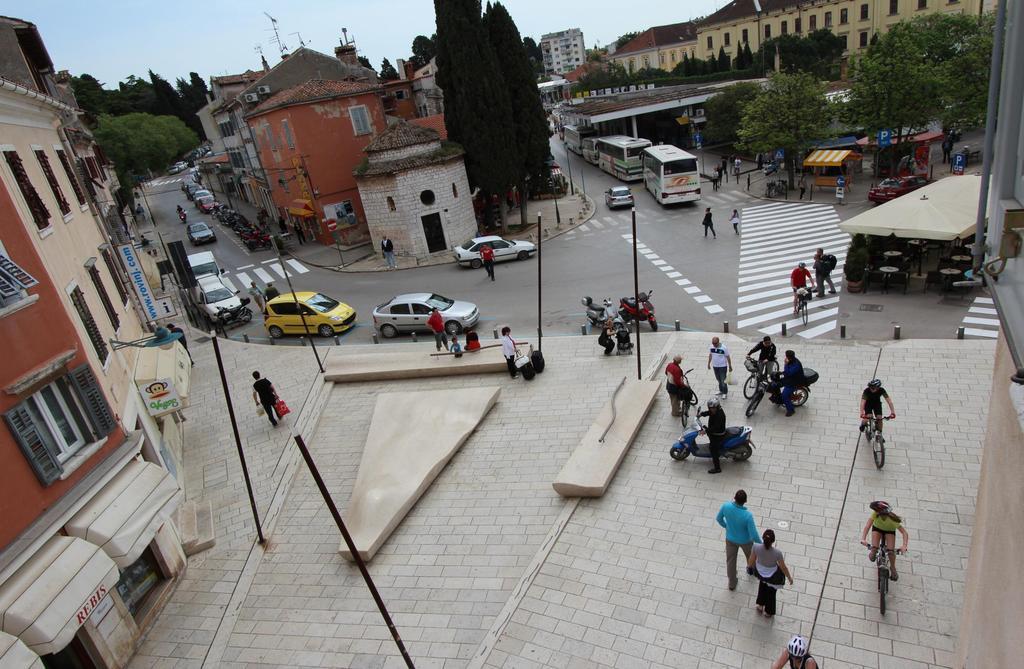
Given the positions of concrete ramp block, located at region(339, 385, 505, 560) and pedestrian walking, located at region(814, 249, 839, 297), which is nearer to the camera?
concrete ramp block, located at region(339, 385, 505, 560)

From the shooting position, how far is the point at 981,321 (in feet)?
50.1

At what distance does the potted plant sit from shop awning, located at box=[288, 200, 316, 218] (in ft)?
92.7

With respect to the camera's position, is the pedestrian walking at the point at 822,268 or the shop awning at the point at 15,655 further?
the pedestrian walking at the point at 822,268

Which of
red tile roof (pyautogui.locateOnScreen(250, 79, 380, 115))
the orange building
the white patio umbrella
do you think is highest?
red tile roof (pyautogui.locateOnScreen(250, 79, 380, 115))

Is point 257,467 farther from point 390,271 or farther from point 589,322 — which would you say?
point 390,271

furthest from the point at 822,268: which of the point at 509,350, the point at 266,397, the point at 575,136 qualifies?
the point at 575,136

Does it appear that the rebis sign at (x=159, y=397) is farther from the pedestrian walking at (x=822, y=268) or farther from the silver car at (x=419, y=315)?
the pedestrian walking at (x=822, y=268)

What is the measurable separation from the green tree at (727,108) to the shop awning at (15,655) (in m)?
46.9

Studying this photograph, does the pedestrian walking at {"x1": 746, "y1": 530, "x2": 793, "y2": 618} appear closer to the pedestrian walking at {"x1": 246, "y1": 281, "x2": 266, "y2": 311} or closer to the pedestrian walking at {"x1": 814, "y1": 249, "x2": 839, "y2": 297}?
the pedestrian walking at {"x1": 814, "y1": 249, "x2": 839, "y2": 297}

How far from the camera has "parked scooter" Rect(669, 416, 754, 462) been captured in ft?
34.4

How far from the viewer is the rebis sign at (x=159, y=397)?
12.5 metres

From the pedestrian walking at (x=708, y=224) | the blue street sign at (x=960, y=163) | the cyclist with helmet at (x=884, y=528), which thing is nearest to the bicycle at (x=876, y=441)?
the cyclist with helmet at (x=884, y=528)

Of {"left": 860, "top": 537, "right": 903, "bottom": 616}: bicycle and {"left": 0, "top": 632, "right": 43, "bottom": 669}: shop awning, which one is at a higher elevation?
{"left": 0, "top": 632, "right": 43, "bottom": 669}: shop awning

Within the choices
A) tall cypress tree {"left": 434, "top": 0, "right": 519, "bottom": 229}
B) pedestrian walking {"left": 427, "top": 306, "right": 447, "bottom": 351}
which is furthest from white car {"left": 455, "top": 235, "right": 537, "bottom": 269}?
pedestrian walking {"left": 427, "top": 306, "right": 447, "bottom": 351}
